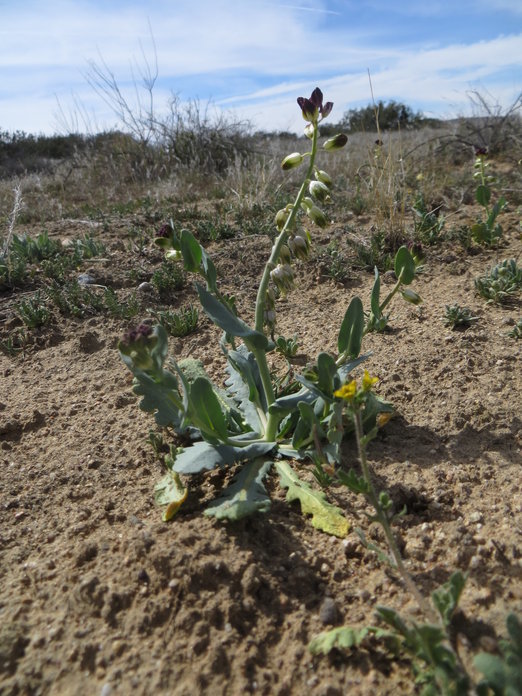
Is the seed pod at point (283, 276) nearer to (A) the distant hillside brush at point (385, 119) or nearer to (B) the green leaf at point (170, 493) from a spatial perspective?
(B) the green leaf at point (170, 493)

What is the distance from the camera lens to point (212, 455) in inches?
75.2

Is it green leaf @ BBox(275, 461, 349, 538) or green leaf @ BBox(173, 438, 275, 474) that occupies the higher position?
green leaf @ BBox(173, 438, 275, 474)

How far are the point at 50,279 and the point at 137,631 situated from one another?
3.12 meters

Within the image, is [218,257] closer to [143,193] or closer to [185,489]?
[185,489]

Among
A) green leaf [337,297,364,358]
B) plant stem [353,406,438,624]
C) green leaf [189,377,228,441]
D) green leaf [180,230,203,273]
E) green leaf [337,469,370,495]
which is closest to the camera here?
plant stem [353,406,438,624]

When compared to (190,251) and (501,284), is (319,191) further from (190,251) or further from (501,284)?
(501,284)

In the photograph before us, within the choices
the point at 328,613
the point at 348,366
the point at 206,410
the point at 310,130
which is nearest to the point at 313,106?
the point at 310,130

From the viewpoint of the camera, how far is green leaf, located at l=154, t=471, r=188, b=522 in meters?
1.87

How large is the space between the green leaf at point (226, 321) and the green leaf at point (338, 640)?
952 millimetres

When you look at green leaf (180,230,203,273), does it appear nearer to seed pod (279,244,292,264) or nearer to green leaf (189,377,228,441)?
seed pod (279,244,292,264)

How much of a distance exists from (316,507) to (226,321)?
72 cm

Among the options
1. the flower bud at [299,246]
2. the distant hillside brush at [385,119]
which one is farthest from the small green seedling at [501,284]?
the distant hillside brush at [385,119]

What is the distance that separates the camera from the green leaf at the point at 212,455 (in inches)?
72.4

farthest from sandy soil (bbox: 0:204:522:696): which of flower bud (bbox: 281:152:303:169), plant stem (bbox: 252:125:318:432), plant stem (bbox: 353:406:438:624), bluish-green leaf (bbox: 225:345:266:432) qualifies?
flower bud (bbox: 281:152:303:169)
